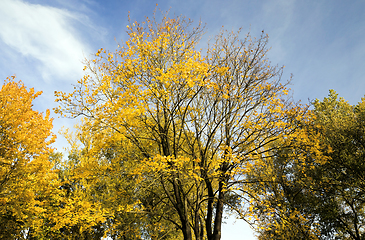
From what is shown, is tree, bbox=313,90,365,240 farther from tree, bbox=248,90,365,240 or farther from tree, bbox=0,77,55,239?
tree, bbox=0,77,55,239

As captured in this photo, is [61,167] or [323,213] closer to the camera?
[323,213]

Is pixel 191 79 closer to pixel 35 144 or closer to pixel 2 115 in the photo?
pixel 35 144

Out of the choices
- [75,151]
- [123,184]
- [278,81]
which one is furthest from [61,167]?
[278,81]

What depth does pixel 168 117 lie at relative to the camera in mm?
8727

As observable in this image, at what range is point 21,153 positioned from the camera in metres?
12.4

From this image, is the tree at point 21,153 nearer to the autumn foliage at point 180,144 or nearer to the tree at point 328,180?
the autumn foliage at point 180,144

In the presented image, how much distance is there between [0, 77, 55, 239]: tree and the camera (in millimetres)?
11891

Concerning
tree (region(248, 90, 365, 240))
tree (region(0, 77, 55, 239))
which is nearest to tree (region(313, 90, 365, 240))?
tree (region(248, 90, 365, 240))

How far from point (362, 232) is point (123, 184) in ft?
56.4

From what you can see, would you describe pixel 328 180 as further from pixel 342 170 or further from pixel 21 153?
pixel 21 153

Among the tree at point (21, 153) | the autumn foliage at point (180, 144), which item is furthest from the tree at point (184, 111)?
the tree at point (21, 153)

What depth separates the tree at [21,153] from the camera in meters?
11.9

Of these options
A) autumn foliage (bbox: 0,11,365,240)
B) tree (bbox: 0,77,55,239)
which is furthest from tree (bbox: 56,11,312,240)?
tree (bbox: 0,77,55,239)

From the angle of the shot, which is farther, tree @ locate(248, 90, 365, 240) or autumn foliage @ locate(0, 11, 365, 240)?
tree @ locate(248, 90, 365, 240)
